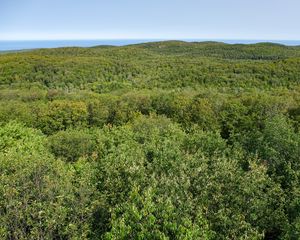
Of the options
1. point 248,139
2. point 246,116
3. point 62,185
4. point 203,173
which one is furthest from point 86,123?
point 203,173

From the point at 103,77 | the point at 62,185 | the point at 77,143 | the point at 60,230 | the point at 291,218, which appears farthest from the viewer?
the point at 103,77

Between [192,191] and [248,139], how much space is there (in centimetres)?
1419

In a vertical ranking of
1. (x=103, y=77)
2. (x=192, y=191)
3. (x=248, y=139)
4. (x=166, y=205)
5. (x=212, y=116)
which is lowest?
(x=103, y=77)

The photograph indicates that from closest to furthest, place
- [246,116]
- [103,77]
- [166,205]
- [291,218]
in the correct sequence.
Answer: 1. [166,205]
2. [291,218]
3. [246,116]
4. [103,77]

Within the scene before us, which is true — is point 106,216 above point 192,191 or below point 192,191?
below

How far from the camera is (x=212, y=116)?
5134cm

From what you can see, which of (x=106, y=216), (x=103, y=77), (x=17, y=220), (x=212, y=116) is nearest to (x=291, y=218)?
(x=106, y=216)

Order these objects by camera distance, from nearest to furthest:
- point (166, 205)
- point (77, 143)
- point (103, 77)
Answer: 1. point (166, 205)
2. point (77, 143)
3. point (103, 77)

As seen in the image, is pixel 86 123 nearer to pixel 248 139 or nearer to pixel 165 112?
pixel 165 112

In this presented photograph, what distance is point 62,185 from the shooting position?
2059 centimetres

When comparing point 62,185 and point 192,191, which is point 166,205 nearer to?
point 192,191

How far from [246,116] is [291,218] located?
3325cm

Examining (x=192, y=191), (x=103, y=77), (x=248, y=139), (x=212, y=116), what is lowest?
(x=103, y=77)

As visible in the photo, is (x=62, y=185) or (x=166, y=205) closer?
(x=166, y=205)
